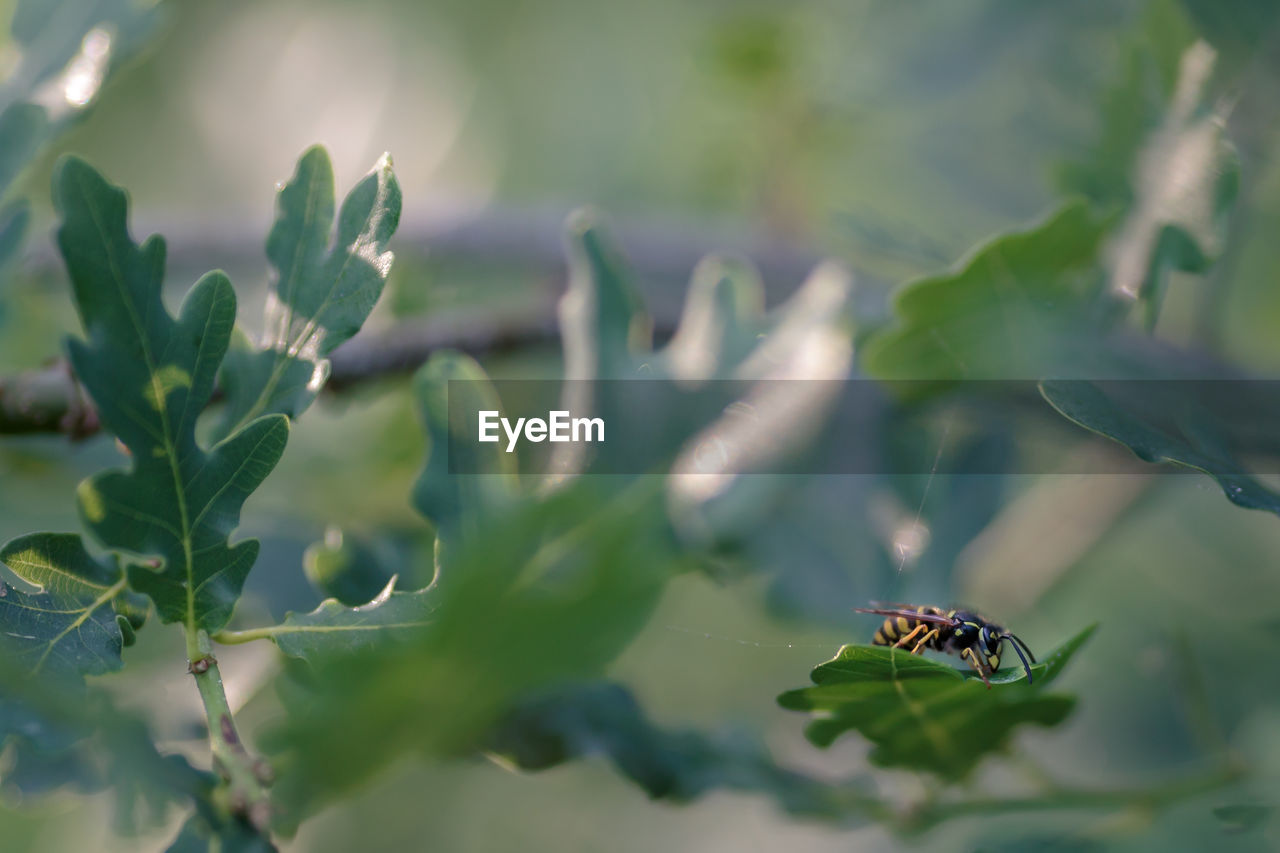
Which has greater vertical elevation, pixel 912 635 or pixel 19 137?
pixel 19 137

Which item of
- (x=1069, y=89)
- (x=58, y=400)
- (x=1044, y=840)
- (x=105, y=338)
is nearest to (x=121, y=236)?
(x=105, y=338)

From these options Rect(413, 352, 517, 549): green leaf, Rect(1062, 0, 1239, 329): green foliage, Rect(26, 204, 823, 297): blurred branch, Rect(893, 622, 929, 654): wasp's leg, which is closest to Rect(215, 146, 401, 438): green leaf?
Rect(413, 352, 517, 549): green leaf

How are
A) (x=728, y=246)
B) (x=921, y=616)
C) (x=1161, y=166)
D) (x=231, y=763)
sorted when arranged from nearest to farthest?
(x=231, y=763) → (x=921, y=616) → (x=1161, y=166) → (x=728, y=246)

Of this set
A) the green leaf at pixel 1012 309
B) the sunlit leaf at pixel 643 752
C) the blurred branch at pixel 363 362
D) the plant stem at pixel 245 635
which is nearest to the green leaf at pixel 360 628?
the plant stem at pixel 245 635

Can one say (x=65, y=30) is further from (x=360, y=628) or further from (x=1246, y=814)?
(x=1246, y=814)

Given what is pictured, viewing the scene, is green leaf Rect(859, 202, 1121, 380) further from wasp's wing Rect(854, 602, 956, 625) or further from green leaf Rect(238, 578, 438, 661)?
green leaf Rect(238, 578, 438, 661)

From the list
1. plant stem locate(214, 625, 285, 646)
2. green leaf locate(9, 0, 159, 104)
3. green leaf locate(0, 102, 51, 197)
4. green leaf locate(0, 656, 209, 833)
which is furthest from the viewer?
green leaf locate(9, 0, 159, 104)

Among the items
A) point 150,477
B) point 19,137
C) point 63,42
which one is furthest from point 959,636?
point 63,42
